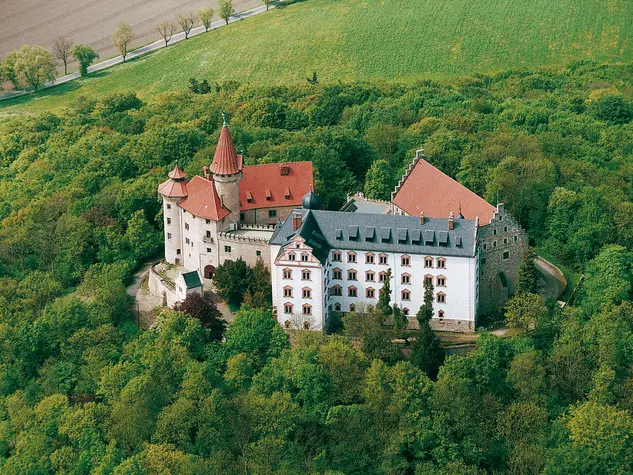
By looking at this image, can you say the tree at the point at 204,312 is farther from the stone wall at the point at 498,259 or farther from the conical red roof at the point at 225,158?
the stone wall at the point at 498,259

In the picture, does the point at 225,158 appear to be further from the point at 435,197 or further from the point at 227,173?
the point at 435,197

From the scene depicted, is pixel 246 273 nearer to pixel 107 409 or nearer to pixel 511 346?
pixel 107 409

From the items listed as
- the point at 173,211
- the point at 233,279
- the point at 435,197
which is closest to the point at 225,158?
the point at 173,211

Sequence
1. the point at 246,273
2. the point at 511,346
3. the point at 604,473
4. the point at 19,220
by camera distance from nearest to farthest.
Result: the point at 604,473, the point at 511,346, the point at 246,273, the point at 19,220

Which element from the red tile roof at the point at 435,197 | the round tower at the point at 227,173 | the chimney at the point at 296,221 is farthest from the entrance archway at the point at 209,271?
the red tile roof at the point at 435,197

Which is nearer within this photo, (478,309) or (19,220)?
(478,309)

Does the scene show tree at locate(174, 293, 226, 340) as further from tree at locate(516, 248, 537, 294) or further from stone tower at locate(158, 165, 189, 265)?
tree at locate(516, 248, 537, 294)

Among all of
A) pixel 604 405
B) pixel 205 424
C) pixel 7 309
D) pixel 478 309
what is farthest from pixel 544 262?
pixel 7 309
